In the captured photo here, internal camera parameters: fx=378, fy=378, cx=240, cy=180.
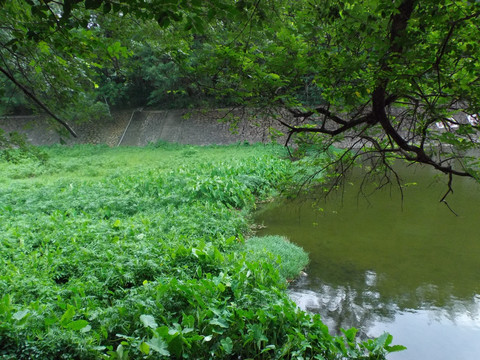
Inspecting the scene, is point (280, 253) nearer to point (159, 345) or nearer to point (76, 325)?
point (159, 345)

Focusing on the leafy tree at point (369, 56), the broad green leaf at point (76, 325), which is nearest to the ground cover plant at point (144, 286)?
the broad green leaf at point (76, 325)

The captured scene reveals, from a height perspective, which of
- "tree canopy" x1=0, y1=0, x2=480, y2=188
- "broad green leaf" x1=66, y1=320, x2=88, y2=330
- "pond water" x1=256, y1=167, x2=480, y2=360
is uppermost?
"tree canopy" x1=0, y1=0, x2=480, y2=188

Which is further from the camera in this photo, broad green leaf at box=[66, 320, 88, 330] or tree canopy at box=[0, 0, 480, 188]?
broad green leaf at box=[66, 320, 88, 330]

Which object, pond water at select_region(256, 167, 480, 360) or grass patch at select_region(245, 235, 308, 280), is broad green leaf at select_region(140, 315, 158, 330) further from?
grass patch at select_region(245, 235, 308, 280)

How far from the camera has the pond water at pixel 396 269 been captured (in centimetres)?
523

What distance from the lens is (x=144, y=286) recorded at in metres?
4.34

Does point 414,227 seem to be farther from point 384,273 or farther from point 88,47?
point 88,47

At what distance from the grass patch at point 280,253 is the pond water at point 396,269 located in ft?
0.74

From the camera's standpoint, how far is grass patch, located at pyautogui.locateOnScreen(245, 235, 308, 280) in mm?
6273

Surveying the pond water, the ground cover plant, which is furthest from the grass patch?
the pond water

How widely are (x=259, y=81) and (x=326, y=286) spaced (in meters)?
4.13

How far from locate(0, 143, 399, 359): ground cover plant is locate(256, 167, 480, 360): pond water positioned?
0.65m

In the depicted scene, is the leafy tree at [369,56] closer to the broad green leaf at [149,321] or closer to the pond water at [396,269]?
the pond water at [396,269]

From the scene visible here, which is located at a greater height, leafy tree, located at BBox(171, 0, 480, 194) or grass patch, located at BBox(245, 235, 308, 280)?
leafy tree, located at BBox(171, 0, 480, 194)
